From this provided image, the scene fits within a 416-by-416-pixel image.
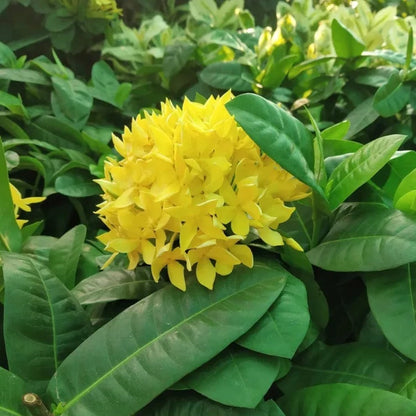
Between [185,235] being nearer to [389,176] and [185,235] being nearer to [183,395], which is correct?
[183,395]

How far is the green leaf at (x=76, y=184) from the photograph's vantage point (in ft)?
3.67

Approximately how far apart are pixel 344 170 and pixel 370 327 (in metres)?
0.24

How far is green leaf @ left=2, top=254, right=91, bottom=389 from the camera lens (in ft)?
2.09

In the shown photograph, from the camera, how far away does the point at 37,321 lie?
0.65 meters

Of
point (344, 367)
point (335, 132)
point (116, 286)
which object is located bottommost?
point (344, 367)

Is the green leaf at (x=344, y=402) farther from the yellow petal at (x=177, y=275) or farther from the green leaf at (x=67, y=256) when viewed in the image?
the green leaf at (x=67, y=256)

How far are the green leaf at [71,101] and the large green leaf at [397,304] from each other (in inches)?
34.0

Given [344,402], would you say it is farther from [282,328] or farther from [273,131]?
[273,131]

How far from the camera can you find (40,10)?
1.61 m

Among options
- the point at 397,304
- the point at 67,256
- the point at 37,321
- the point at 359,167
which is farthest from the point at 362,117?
the point at 37,321

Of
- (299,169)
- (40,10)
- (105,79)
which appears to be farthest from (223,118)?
(40,10)

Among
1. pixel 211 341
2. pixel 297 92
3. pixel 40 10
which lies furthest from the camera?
pixel 40 10

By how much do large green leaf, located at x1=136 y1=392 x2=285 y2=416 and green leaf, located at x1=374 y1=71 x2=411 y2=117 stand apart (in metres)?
0.62

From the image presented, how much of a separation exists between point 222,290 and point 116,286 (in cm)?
16
